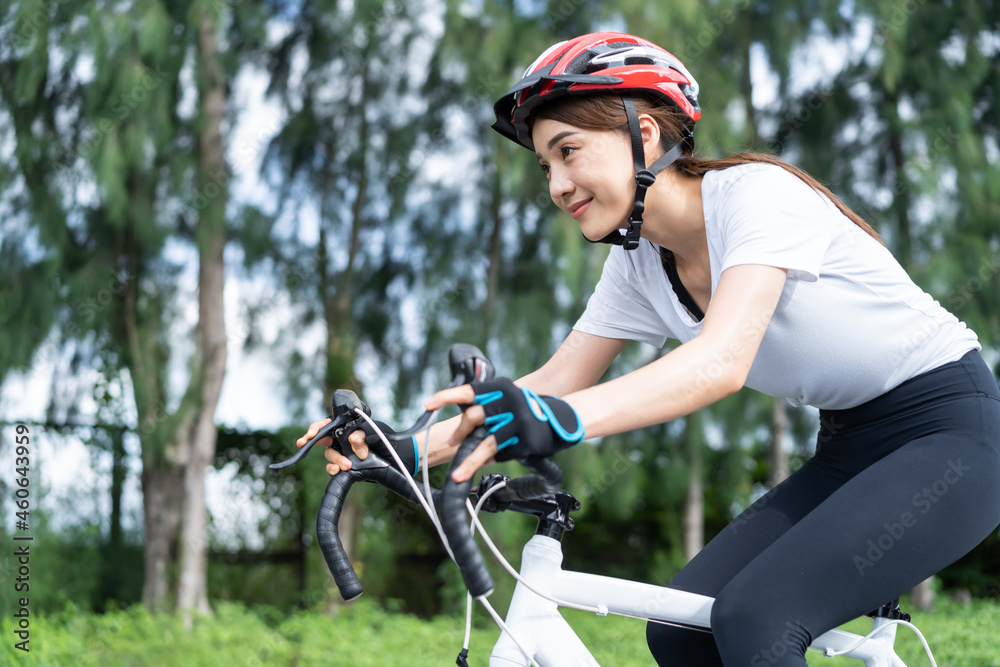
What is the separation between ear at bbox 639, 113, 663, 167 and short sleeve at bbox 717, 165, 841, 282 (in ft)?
0.71

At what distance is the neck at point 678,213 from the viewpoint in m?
1.60

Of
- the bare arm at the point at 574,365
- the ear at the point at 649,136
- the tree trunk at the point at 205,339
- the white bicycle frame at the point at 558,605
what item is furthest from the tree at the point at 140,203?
the white bicycle frame at the point at 558,605

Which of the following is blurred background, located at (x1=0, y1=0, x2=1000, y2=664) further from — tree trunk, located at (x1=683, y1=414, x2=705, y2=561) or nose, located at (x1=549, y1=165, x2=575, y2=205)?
nose, located at (x1=549, y1=165, x2=575, y2=205)

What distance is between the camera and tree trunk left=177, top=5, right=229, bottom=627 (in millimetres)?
5840

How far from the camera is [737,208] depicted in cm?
135

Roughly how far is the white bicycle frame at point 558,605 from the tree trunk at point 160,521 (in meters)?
5.24

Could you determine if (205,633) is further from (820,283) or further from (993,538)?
(993,538)

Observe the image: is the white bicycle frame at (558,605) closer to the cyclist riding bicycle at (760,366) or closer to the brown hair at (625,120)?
the cyclist riding bicycle at (760,366)

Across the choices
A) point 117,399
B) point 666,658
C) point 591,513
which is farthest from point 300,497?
point 666,658

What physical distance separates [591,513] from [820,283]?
648 centimetres

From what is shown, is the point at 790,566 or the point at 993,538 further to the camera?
the point at 993,538

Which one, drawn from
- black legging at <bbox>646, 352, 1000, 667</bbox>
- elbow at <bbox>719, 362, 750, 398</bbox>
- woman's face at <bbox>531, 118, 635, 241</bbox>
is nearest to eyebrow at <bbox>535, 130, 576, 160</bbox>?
woman's face at <bbox>531, 118, 635, 241</bbox>

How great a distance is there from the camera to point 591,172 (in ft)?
4.93

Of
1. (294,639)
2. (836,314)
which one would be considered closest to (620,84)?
(836,314)
